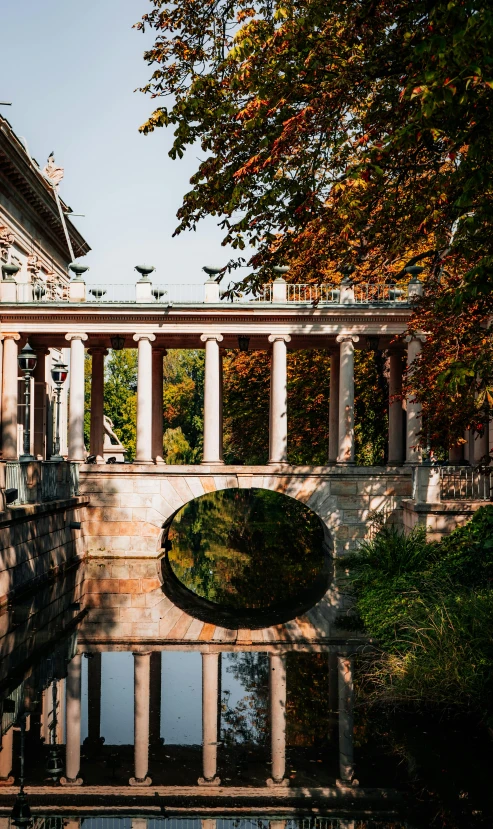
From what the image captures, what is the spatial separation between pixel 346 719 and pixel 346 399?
65.4ft

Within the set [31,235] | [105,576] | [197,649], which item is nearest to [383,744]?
[197,649]

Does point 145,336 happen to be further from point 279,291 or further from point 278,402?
point 278,402

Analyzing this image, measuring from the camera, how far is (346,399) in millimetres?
30828

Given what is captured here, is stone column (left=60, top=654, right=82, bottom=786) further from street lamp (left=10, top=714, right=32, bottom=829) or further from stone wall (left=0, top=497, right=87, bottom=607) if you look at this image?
stone wall (left=0, top=497, right=87, bottom=607)

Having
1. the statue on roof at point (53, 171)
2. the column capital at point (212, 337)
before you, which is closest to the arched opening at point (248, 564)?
the column capital at point (212, 337)

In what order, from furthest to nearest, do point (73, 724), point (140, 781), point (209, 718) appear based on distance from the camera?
point (209, 718) < point (73, 724) < point (140, 781)

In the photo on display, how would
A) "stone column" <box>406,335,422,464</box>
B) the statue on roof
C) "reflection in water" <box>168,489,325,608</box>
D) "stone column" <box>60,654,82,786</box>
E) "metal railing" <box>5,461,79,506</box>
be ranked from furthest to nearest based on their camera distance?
1. the statue on roof
2. "stone column" <box>406,335,422,464</box>
3. "reflection in water" <box>168,489,325,608</box>
4. "metal railing" <box>5,461,79,506</box>
5. "stone column" <box>60,654,82,786</box>

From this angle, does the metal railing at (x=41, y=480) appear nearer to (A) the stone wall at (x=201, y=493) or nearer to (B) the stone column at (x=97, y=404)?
(A) the stone wall at (x=201, y=493)

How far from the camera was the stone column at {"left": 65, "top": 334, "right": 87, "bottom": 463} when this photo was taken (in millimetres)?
30656

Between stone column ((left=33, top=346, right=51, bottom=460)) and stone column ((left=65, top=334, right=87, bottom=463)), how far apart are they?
5.13 meters

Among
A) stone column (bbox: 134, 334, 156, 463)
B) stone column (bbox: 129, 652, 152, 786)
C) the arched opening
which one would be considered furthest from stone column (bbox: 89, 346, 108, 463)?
stone column (bbox: 129, 652, 152, 786)

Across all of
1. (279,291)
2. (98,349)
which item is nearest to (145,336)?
(98,349)

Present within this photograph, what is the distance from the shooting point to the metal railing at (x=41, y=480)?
820 inches

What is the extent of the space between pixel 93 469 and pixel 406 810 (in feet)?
73.5
